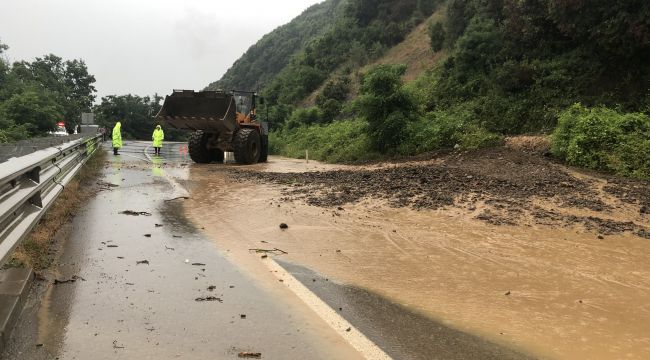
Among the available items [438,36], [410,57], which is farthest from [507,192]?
[410,57]

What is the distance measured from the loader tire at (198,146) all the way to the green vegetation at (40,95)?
9.80m

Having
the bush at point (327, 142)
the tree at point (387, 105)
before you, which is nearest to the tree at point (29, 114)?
the bush at point (327, 142)

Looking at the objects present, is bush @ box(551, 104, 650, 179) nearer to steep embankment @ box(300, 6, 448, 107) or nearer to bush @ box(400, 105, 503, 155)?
bush @ box(400, 105, 503, 155)

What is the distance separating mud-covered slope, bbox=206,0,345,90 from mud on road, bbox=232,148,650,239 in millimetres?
82778

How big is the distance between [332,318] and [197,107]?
15.2 m

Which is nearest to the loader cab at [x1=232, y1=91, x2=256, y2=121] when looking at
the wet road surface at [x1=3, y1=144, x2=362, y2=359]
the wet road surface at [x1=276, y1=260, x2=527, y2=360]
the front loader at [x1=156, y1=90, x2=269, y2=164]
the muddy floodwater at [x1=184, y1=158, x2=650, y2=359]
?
the front loader at [x1=156, y1=90, x2=269, y2=164]

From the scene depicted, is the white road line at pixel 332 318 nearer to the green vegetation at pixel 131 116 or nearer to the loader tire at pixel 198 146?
the loader tire at pixel 198 146

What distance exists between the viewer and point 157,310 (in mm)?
4047

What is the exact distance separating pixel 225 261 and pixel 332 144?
2178cm

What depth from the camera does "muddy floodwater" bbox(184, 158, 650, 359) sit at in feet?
13.5

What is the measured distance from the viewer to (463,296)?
4859 millimetres

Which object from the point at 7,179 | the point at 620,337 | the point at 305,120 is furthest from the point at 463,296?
the point at 305,120

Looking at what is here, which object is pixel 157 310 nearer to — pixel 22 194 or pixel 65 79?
pixel 22 194

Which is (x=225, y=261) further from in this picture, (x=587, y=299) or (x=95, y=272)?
(x=587, y=299)
